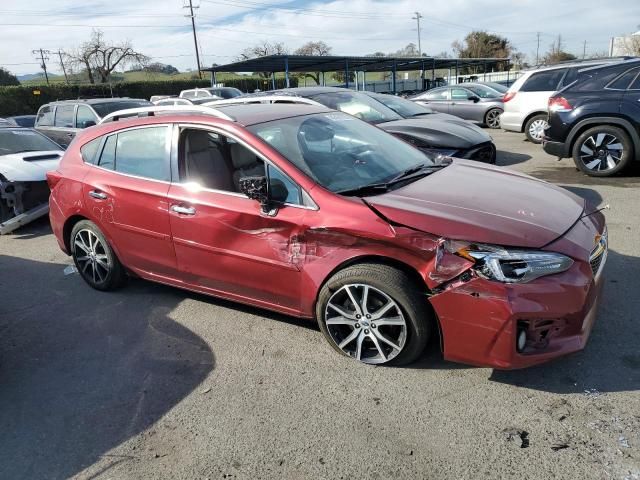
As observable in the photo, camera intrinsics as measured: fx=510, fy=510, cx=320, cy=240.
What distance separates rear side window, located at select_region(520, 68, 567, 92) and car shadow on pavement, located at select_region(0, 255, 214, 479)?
1012cm

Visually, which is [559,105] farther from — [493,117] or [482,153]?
[493,117]

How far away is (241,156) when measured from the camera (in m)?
3.78

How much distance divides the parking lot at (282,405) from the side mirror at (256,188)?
3.51 ft

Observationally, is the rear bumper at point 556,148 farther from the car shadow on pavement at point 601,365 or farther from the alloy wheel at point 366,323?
the alloy wheel at point 366,323

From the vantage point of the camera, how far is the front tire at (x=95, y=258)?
4.64 metres

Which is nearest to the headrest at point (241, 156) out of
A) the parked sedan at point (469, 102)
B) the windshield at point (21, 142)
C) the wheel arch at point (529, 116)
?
the windshield at point (21, 142)

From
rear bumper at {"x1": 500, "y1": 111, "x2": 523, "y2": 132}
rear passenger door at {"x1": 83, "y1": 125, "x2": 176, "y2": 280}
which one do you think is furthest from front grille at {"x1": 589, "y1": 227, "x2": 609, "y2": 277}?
rear bumper at {"x1": 500, "y1": 111, "x2": 523, "y2": 132}

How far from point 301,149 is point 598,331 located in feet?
7.94

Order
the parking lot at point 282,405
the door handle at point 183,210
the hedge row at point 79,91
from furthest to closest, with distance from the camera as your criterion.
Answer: the hedge row at point 79,91 → the door handle at point 183,210 → the parking lot at point 282,405

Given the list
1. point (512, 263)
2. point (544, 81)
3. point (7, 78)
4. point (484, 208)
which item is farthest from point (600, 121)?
point (7, 78)

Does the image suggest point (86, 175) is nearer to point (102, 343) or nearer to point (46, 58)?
point (102, 343)

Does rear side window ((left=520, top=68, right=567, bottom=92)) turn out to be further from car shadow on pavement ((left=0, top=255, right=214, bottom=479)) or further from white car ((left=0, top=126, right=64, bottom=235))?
car shadow on pavement ((left=0, top=255, right=214, bottom=479))

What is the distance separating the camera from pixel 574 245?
9.73ft

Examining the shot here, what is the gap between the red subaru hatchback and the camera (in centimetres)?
283
